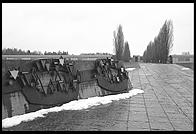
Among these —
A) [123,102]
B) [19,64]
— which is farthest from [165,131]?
[19,64]

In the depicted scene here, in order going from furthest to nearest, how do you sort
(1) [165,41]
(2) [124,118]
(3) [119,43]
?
1. (1) [165,41]
2. (3) [119,43]
3. (2) [124,118]

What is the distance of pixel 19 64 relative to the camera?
507 cm

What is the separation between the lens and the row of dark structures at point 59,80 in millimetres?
4938

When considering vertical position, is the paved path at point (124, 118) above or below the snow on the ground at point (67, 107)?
below

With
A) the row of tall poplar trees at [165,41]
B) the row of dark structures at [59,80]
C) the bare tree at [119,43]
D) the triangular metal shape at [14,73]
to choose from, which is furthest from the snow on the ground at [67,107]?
the row of tall poplar trees at [165,41]

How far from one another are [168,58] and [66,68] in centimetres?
3734

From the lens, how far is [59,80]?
602 cm

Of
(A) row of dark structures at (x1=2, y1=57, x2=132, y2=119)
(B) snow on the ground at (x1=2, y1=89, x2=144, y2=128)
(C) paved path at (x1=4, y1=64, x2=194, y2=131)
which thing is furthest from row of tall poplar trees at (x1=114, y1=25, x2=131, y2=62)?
(C) paved path at (x1=4, y1=64, x2=194, y2=131)

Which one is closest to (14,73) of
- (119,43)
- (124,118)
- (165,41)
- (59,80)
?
(59,80)

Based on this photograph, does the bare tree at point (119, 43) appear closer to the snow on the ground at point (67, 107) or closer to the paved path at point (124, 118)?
the snow on the ground at point (67, 107)

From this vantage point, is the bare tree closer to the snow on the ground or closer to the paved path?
the snow on the ground

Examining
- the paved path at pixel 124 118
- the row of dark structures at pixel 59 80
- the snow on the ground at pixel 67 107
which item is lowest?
the paved path at pixel 124 118

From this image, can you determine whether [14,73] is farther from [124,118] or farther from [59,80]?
[124,118]

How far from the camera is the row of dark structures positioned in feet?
16.2
